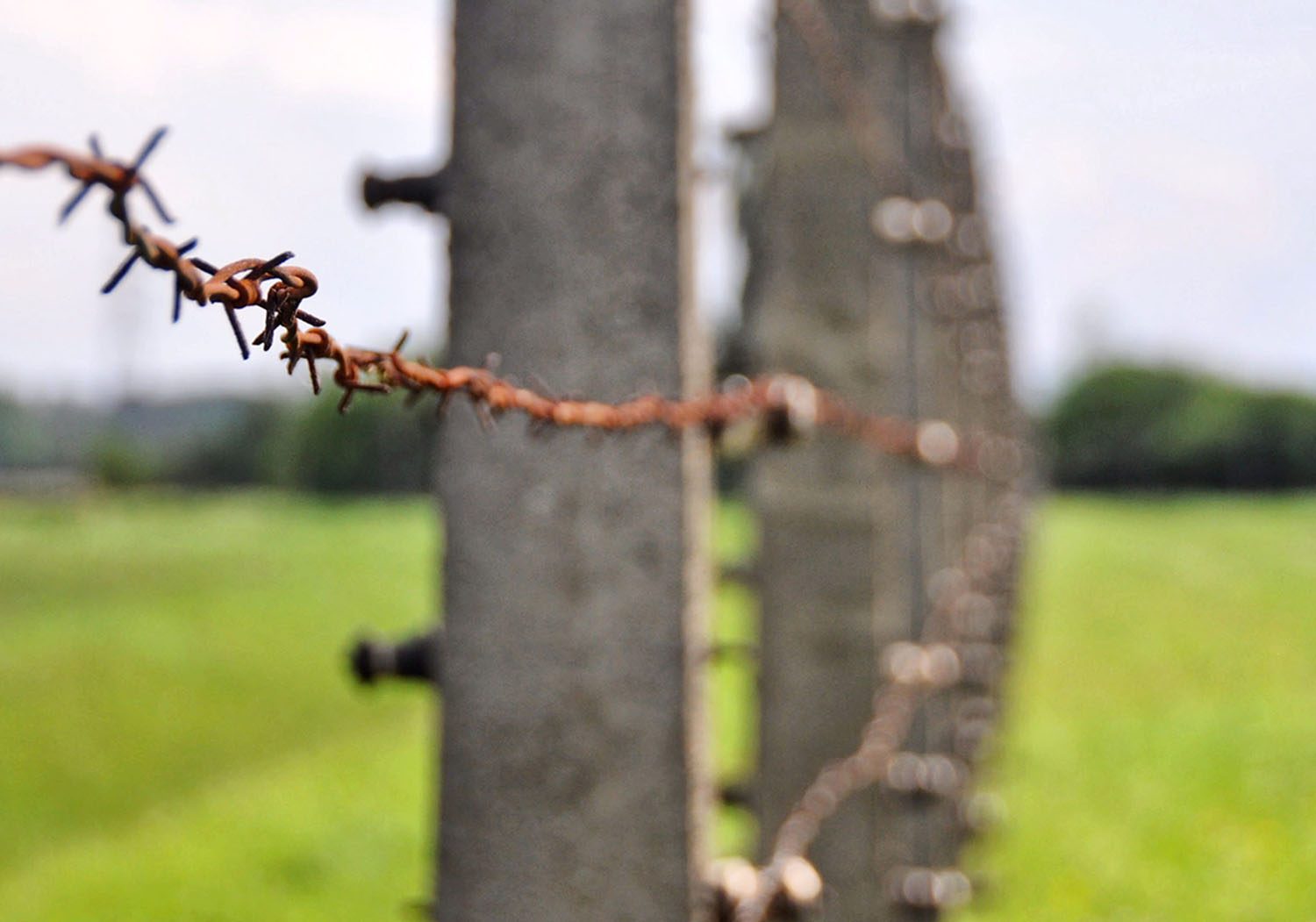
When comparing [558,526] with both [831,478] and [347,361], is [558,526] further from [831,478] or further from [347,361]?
[831,478]

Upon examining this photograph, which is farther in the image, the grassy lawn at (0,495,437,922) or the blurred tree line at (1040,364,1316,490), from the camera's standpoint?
the blurred tree line at (1040,364,1316,490)

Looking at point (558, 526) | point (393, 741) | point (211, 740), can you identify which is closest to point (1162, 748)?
point (393, 741)

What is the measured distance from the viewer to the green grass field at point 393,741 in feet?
22.6

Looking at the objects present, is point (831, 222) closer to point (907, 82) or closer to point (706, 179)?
point (907, 82)

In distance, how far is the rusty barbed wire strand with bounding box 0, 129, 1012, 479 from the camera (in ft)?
2.59

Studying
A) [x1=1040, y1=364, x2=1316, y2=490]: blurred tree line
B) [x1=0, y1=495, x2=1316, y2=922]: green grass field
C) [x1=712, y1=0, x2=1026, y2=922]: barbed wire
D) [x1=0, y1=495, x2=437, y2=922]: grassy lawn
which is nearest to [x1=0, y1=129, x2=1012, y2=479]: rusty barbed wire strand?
[x1=0, y1=495, x2=437, y2=922]: grassy lawn

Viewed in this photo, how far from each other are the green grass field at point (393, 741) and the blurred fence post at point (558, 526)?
1.71 metres

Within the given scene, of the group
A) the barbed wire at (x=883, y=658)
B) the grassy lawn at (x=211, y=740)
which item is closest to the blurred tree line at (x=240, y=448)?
the grassy lawn at (x=211, y=740)

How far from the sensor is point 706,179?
1834 mm

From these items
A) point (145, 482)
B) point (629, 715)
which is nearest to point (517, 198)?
point (629, 715)

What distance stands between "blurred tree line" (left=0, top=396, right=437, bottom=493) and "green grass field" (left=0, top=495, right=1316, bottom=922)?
21.0 m

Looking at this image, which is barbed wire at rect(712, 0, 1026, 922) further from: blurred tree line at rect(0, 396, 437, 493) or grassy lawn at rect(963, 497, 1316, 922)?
blurred tree line at rect(0, 396, 437, 493)

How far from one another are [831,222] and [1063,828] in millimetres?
4810

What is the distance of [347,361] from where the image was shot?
1097 millimetres
